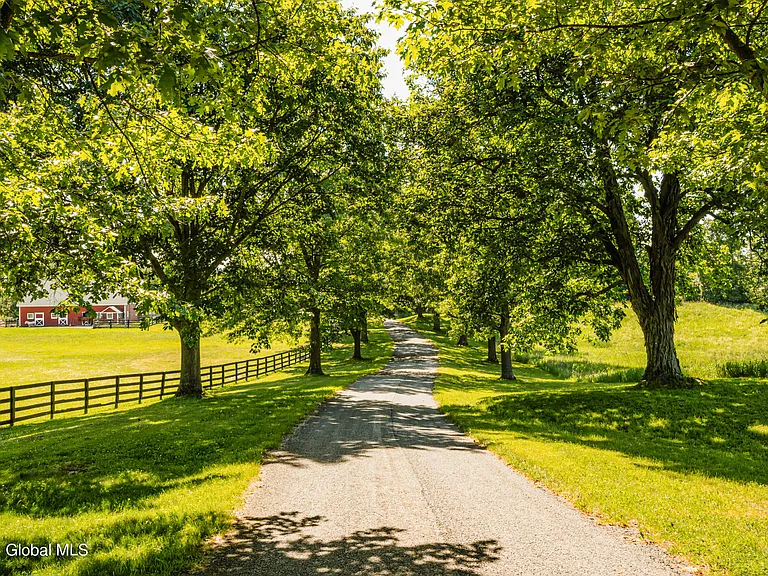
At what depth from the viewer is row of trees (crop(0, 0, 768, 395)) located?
314 inches

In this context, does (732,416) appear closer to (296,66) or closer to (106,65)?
(296,66)

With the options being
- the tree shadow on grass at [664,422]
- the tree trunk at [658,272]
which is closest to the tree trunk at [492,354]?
the tree shadow on grass at [664,422]

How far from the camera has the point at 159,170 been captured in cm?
1334

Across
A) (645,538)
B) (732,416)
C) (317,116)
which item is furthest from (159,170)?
(732,416)

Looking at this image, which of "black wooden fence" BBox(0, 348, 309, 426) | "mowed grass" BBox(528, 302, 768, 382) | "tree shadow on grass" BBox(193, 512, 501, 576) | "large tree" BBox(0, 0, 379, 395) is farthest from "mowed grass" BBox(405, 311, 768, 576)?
"black wooden fence" BBox(0, 348, 309, 426)

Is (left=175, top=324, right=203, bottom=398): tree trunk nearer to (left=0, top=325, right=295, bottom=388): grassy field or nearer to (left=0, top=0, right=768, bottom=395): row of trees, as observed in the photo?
(left=0, top=0, right=768, bottom=395): row of trees

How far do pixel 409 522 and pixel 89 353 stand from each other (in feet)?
177

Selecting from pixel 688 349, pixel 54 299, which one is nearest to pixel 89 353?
pixel 54 299

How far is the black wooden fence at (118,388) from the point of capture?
72.3 ft

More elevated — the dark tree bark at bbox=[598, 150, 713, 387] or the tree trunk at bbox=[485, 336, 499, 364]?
the dark tree bark at bbox=[598, 150, 713, 387]

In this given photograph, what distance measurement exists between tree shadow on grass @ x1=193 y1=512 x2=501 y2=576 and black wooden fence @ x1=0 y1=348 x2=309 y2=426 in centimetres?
1732

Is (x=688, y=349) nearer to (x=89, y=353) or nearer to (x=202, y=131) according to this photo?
(x=202, y=131)

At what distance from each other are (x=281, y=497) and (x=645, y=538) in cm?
549

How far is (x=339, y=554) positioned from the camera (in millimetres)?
5859
